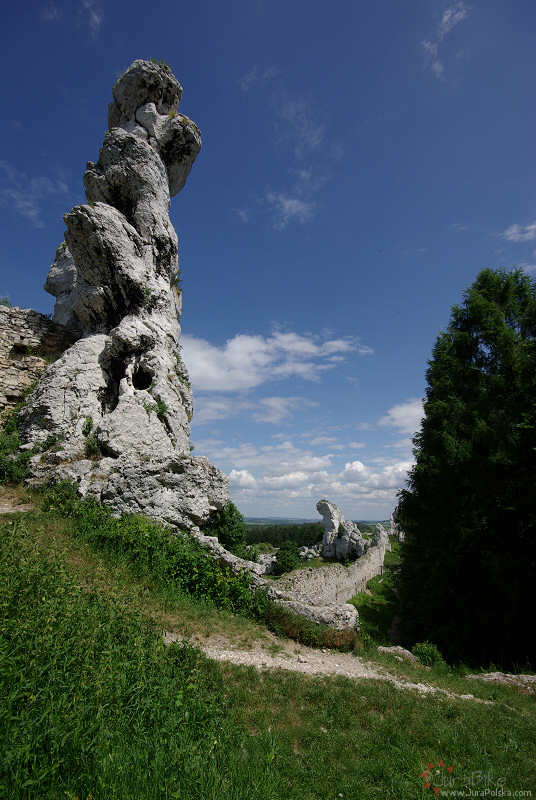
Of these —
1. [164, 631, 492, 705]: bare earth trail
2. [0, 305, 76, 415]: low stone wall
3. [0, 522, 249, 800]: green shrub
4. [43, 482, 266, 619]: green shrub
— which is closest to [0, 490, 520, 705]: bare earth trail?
[164, 631, 492, 705]: bare earth trail

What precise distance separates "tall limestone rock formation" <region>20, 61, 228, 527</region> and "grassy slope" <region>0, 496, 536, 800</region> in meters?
3.59

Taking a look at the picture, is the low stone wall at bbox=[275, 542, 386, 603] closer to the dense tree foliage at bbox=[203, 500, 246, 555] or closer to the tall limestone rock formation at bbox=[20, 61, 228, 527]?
the dense tree foliage at bbox=[203, 500, 246, 555]

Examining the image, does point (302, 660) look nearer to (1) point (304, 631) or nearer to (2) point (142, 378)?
(1) point (304, 631)

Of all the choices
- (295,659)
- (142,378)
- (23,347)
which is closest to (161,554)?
(295,659)

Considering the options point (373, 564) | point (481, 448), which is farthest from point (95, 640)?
point (373, 564)

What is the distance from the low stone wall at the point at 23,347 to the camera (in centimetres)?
1380

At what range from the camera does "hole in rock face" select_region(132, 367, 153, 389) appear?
13.7 metres

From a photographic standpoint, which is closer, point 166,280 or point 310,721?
point 310,721

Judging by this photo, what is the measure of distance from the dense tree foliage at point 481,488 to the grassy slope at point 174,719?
598 cm

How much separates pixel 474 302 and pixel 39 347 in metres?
19.8

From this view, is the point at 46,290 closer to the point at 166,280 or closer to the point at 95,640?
the point at 166,280

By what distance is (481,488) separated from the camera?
1259 centimetres

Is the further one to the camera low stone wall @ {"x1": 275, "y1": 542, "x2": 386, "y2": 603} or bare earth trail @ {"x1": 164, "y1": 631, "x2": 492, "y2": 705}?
low stone wall @ {"x1": 275, "y1": 542, "x2": 386, "y2": 603}

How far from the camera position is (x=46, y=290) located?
23.3 meters
